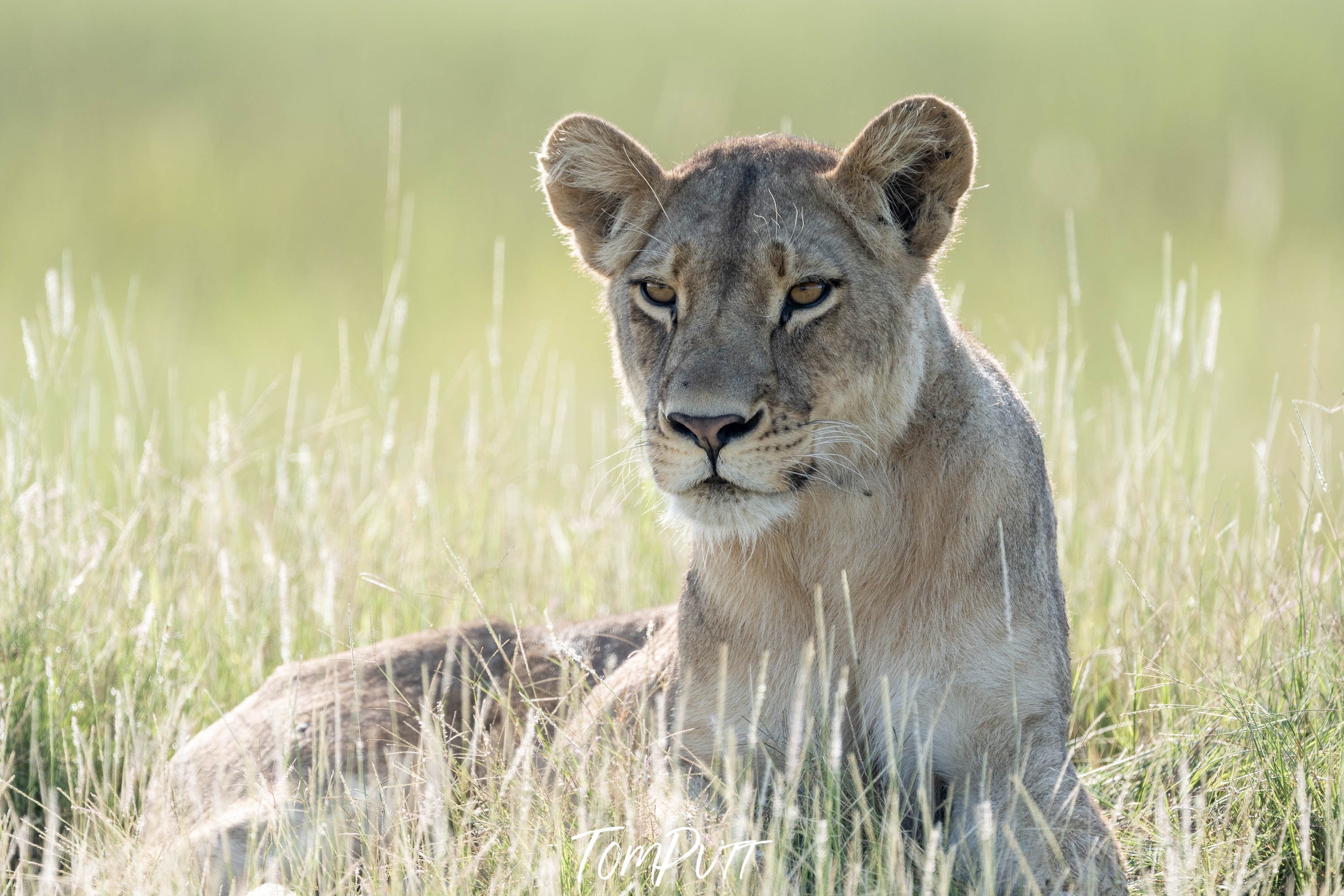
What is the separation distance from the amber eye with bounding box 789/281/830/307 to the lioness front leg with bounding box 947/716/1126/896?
1201 millimetres

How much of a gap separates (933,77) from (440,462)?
15.1 m

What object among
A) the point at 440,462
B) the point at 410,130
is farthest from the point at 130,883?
the point at 410,130

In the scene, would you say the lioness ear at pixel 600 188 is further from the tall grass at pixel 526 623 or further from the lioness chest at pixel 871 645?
the lioness chest at pixel 871 645

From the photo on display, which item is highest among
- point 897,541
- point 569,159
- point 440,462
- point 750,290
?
point 569,159

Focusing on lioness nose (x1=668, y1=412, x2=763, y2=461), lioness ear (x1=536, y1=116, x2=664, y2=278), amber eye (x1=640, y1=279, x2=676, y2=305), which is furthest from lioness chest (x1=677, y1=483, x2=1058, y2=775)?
lioness ear (x1=536, y1=116, x2=664, y2=278)

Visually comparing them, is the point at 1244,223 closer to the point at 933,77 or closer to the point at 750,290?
the point at 933,77

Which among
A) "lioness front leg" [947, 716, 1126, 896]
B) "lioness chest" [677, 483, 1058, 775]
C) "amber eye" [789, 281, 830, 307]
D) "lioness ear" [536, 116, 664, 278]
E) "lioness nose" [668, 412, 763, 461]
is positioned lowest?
"lioness front leg" [947, 716, 1126, 896]

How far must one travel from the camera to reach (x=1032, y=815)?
3619 millimetres

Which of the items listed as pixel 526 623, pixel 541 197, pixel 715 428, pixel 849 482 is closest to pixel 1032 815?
pixel 849 482

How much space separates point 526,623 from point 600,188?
6.93ft

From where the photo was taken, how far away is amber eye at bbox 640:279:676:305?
404 centimetres

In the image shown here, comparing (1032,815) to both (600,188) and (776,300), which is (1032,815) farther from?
(600,188)

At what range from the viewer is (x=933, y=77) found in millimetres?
22906

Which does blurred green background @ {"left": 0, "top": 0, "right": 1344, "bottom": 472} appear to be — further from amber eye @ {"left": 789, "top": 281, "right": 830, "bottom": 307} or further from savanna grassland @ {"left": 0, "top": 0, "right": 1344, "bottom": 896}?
amber eye @ {"left": 789, "top": 281, "right": 830, "bottom": 307}
